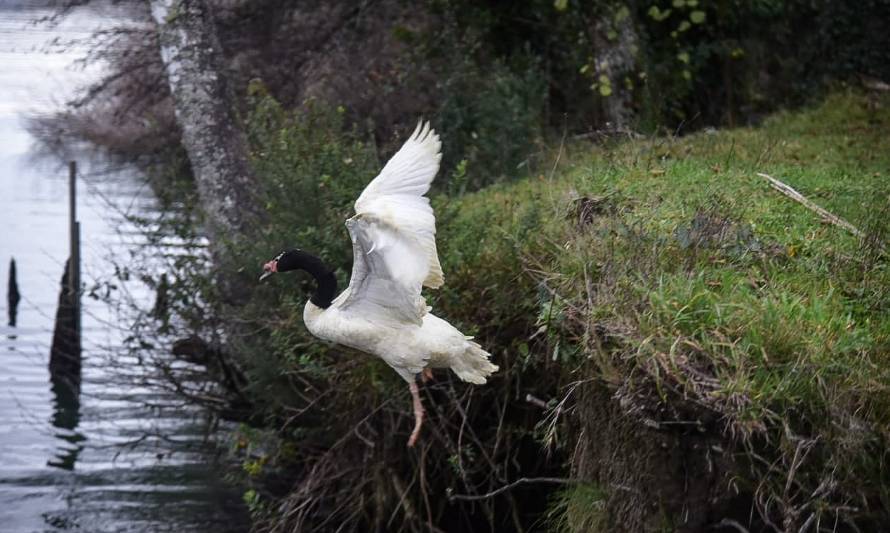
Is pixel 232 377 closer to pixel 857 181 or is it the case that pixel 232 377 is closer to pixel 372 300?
pixel 372 300

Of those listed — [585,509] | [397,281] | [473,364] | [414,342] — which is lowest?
[585,509]

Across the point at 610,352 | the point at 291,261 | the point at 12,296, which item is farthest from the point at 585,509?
the point at 12,296

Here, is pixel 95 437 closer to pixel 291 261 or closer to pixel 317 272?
pixel 291 261

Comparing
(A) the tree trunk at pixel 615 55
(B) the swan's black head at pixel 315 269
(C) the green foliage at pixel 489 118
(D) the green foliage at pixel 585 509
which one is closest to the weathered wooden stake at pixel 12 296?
(C) the green foliage at pixel 489 118

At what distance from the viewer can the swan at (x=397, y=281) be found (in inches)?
223

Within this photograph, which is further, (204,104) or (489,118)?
(489,118)

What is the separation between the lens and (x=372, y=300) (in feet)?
20.1

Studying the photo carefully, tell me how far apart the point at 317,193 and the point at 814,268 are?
11.7 ft

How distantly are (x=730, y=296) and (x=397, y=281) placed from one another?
1.65 metres

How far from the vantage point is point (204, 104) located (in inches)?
411

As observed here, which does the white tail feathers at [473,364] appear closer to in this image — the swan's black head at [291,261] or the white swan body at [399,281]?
the white swan body at [399,281]

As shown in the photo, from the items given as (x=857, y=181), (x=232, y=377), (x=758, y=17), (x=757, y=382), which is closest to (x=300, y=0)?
(x=758, y=17)

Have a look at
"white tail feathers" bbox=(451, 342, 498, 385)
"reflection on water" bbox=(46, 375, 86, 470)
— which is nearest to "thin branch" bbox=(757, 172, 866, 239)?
"white tail feathers" bbox=(451, 342, 498, 385)

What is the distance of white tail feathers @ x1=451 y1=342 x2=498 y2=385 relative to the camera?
6.12 metres
